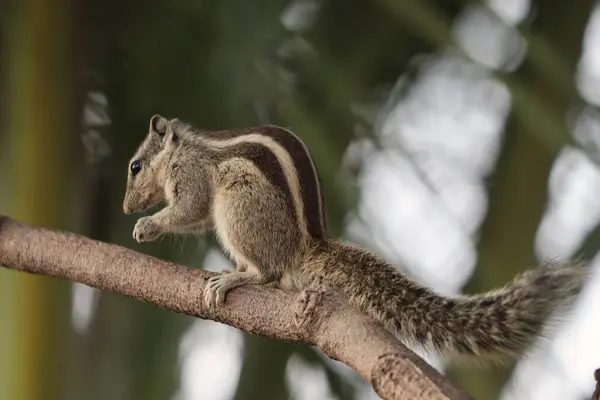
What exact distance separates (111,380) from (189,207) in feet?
0.63

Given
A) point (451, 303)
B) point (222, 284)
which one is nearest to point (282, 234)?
point (222, 284)

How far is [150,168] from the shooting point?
2.49ft

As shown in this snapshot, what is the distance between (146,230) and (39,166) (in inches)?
5.9

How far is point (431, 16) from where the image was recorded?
637 millimetres

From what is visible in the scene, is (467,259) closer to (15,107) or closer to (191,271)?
(191,271)

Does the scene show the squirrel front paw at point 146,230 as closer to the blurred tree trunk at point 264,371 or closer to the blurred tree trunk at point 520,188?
the blurred tree trunk at point 264,371

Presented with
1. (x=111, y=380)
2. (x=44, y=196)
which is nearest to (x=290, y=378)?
(x=111, y=380)

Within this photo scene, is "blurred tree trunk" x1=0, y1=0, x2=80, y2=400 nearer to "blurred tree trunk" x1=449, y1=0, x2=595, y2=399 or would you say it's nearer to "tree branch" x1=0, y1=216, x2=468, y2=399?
"tree branch" x1=0, y1=216, x2=468, y2=399

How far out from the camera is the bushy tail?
1.46 feet

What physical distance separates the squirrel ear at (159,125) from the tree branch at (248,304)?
0.11 metres

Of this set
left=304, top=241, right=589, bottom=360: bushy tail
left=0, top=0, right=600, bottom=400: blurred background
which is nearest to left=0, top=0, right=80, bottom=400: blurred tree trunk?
left=0, top=0, right=600, bottom=400: blurred background

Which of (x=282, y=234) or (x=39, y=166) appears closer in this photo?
(x=282, y=234)

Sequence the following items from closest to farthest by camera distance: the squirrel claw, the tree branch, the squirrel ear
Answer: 1. the tree branch
2. the squirrel claw
3. the squirrel ear

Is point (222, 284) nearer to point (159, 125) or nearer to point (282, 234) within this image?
point (282, 234)
